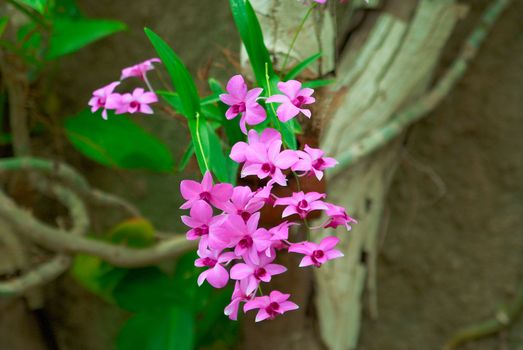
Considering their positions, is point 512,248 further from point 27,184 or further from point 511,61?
point 27,184

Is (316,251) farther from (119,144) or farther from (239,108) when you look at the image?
(119,144)

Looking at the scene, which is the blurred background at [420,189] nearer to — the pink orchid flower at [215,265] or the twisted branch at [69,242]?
the twisted branch at [69,242]

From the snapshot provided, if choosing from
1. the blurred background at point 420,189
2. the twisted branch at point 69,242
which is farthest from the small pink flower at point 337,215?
the blurred background at point 420,189

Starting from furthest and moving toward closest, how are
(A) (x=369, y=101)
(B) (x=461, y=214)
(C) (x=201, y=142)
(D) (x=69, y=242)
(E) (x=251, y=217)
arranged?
(B) (x=461, y=214) < (D) (x=69, y=242) < (A) (x=369, y=101) < (C) (x=201, y=142) < (E) (x=251, y=217)

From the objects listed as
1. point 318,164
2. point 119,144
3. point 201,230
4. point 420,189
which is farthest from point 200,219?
point 420,189

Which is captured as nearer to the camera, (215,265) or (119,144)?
(215,265)

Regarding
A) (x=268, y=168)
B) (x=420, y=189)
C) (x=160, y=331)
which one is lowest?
(x=160, y=331)

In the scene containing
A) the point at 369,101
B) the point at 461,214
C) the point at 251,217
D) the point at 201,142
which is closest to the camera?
the point at 251,217
